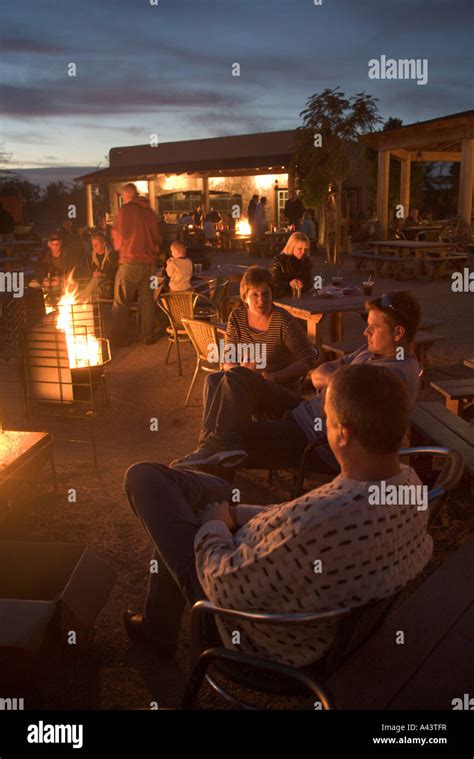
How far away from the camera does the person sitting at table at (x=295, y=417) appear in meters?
3.20

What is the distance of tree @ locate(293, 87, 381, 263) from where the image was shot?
15.4m

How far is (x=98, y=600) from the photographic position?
2695 mm

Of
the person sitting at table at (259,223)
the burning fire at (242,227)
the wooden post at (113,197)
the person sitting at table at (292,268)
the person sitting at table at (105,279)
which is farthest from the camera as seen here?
the wooden post at (113,197)

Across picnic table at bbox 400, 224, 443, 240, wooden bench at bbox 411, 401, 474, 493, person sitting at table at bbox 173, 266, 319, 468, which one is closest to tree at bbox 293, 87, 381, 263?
picnic table at bbox 400, 224, 443, 240

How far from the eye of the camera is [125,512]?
3.80m

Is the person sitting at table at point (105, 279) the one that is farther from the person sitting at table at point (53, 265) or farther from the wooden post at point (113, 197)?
the wooden post at point (113, 197)

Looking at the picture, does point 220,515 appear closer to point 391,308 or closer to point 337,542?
point 337,542

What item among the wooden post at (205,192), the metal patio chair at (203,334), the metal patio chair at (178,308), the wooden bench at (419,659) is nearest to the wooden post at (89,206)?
the wooden post at (205,192)

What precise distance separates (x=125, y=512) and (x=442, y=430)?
1803 mm

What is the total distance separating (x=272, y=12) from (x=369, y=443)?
8.81m

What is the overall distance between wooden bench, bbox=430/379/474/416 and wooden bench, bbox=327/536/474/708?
7.03 ft

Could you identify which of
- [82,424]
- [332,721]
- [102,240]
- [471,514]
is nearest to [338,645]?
[332,721]

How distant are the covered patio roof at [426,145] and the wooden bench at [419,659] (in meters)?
15.3

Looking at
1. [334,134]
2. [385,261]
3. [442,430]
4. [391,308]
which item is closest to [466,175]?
[334,134]
